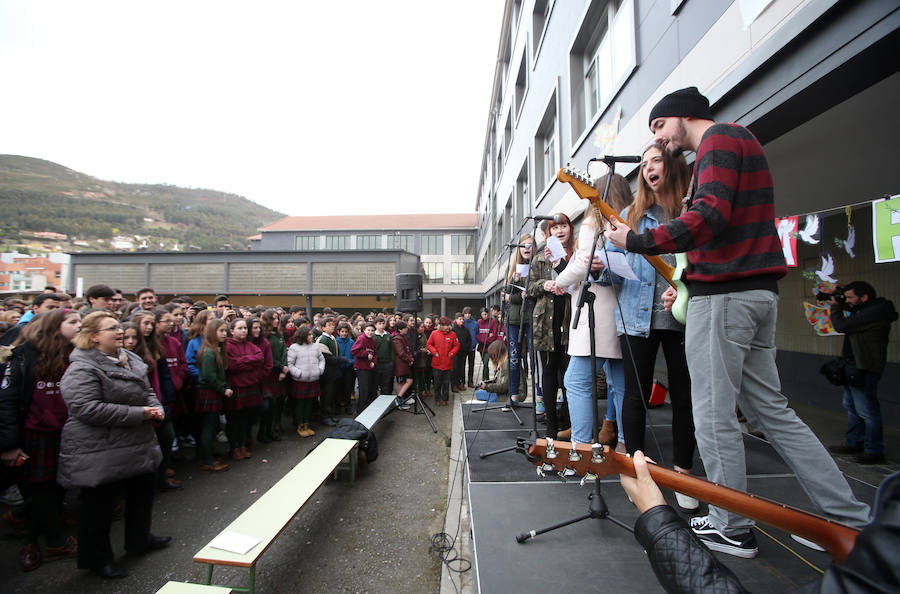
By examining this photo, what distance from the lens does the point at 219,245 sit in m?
111

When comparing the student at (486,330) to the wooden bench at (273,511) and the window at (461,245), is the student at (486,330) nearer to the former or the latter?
the wooden bench at (273,511)

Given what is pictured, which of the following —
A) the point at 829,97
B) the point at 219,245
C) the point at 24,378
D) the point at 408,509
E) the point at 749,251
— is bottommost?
the point at 408,509

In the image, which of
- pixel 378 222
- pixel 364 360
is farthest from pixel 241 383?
pixel 378 222

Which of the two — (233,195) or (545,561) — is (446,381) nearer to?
(545,561)

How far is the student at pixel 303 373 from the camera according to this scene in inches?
261

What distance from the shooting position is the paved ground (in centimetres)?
295

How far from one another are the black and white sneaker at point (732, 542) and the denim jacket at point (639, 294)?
3.96 ft

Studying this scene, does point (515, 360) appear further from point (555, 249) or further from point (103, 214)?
point (103, 214)

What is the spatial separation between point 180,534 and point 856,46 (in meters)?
5.80

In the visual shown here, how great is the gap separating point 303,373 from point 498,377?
10.8 feet

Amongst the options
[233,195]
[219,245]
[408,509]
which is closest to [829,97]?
[408,509]

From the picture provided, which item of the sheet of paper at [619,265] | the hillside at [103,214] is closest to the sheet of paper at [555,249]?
the sheet of paper at [619,265]

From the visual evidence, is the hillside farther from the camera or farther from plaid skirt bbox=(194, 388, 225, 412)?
the camera

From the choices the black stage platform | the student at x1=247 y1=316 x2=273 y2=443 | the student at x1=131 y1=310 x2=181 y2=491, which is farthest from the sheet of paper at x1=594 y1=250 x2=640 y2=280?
the student at x1=247 y1=316 x2=273 y2=443
